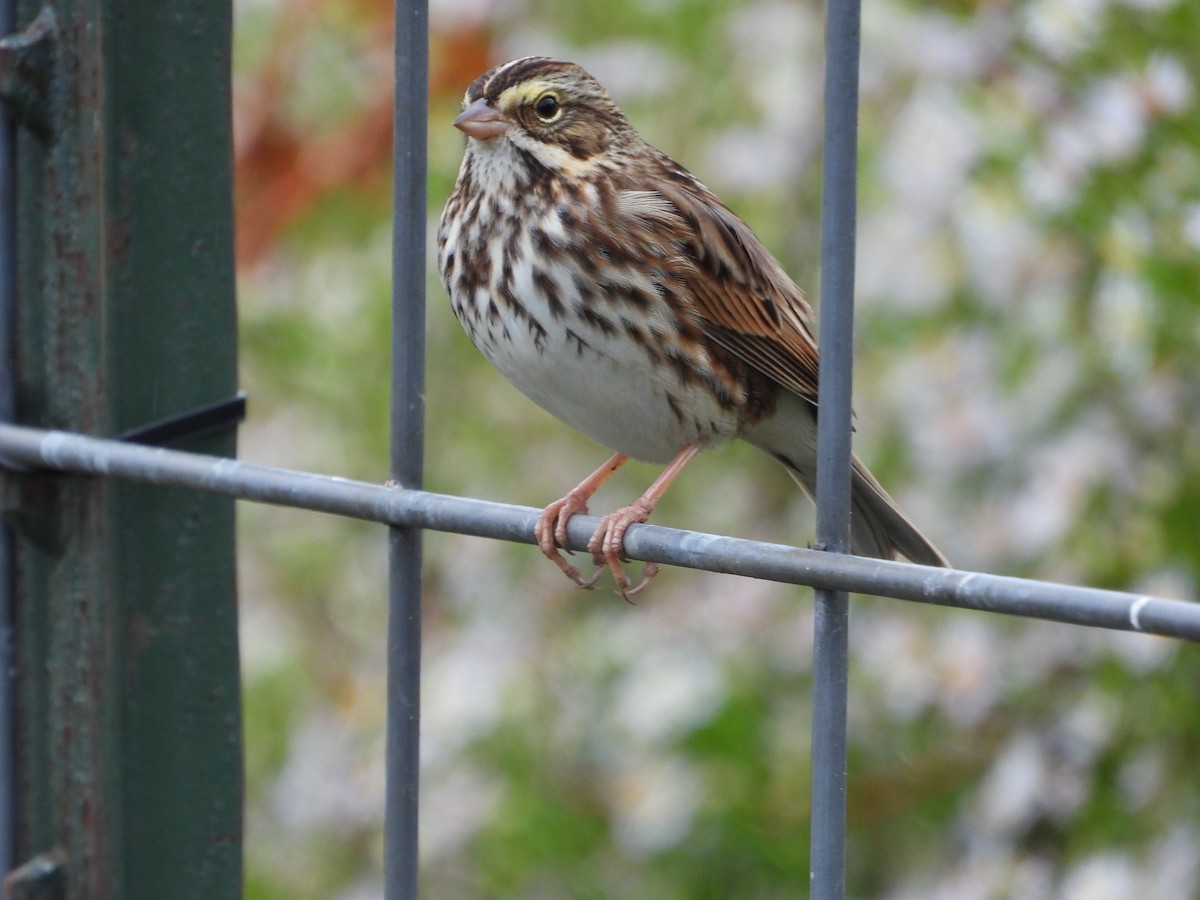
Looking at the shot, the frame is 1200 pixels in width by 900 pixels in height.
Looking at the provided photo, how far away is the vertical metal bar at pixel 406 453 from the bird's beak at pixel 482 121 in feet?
2.07

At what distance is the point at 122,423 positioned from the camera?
1.69 meters

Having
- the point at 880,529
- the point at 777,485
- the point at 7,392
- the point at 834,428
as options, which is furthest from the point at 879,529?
the point at 777,485

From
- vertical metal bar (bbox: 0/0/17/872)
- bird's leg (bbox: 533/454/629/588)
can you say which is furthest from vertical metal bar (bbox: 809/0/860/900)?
vertical metal bar (bbox: 0/0/17/872)

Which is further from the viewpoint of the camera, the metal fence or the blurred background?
the blurred background

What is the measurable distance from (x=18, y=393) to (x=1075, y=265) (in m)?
1.66

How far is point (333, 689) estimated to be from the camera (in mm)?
3908

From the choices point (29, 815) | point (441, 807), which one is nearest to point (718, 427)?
point (29, 815)

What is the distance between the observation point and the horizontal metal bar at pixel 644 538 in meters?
1.02

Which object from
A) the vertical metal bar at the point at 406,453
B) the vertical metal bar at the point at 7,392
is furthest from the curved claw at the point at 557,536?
the vertical metal bar at the point at 7,392

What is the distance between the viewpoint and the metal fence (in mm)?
1100

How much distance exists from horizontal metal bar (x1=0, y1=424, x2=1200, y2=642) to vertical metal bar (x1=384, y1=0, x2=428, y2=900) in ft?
0.15

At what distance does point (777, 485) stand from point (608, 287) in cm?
163

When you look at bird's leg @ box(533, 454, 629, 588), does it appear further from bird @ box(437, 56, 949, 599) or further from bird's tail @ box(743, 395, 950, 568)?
bird's tail @ box(743, 395, 950, 568)

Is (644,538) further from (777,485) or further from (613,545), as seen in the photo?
(777,485)
